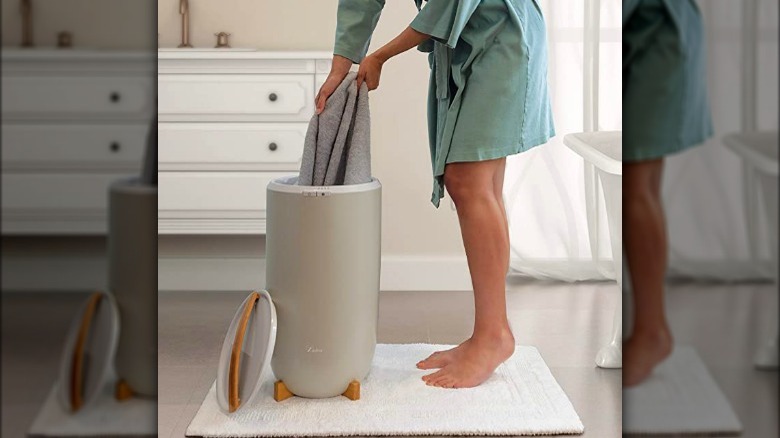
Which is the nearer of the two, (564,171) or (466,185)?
(466,185)

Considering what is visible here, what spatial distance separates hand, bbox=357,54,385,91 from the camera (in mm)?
2014

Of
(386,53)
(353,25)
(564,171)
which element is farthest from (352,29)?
(564,171)

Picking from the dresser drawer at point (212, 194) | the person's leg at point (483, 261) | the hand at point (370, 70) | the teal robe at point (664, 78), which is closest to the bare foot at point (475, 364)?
the person's leg at point (483, 261)

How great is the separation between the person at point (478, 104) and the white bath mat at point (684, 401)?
1.70 metres

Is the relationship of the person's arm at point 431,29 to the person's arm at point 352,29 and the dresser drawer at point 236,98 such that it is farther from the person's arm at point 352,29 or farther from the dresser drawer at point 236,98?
the dresser drawer at point 236,98

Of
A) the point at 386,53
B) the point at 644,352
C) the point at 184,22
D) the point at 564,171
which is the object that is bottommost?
the point at 644,352

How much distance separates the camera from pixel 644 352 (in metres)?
0.27

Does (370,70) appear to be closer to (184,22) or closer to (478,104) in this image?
(478,104)

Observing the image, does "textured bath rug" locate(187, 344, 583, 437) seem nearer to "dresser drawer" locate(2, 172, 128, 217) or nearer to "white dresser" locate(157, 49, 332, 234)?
"white dresser" locate(157, 49, 332, 234)

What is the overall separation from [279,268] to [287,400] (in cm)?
29

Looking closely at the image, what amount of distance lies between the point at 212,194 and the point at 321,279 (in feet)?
4.26

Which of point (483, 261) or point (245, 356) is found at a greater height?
point (483, 261)

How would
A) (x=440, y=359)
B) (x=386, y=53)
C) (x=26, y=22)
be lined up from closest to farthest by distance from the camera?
(x=26, y=22) < (x=386, y=53) < (x=440, y=359)

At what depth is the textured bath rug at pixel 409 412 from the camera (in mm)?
1735
